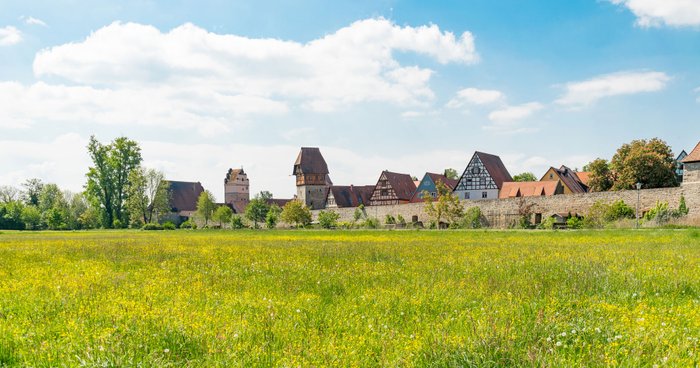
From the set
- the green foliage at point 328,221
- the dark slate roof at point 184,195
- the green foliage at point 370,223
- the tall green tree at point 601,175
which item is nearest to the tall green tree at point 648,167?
the tall green tree at point 601,175

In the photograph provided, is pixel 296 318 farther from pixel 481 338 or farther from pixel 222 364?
pixel 481 338

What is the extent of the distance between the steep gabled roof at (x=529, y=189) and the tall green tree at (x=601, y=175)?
5717 mm

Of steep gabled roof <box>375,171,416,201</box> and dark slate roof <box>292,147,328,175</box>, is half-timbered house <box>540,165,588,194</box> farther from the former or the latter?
dark slate roof <box>292,147,328,175</box>

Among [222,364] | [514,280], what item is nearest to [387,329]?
[222,364]

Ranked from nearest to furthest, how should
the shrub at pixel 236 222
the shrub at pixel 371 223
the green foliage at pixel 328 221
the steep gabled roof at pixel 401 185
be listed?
the shrub at pixel 371 223, the green foliage at pixel 328 221, the shrub at pixel 236 222, the steep gabled roof at pixel 401 185

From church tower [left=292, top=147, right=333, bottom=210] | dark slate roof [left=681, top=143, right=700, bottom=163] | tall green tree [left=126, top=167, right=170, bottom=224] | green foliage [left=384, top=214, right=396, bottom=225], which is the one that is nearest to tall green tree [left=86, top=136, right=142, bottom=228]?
tall green tree [left=126, top=167, right=170, bottom=224]

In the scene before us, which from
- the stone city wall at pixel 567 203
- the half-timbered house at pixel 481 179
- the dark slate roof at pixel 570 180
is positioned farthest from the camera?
the dark slate roof at pixel 570 180

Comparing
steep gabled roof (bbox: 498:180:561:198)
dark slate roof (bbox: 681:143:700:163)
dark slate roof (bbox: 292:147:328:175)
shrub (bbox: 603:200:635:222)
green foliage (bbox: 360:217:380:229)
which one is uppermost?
dark slate roof (bbox: 292:147:328:175)

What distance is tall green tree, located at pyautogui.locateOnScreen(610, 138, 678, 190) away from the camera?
64.1 meters

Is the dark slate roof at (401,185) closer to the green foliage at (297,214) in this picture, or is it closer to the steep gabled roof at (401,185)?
the steep gabled roof at (401,185)

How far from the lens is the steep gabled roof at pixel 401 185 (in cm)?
8862

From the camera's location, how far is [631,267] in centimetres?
1005

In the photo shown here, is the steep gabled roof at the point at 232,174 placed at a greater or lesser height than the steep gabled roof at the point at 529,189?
greater

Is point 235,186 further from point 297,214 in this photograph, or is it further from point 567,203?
point 567,203
